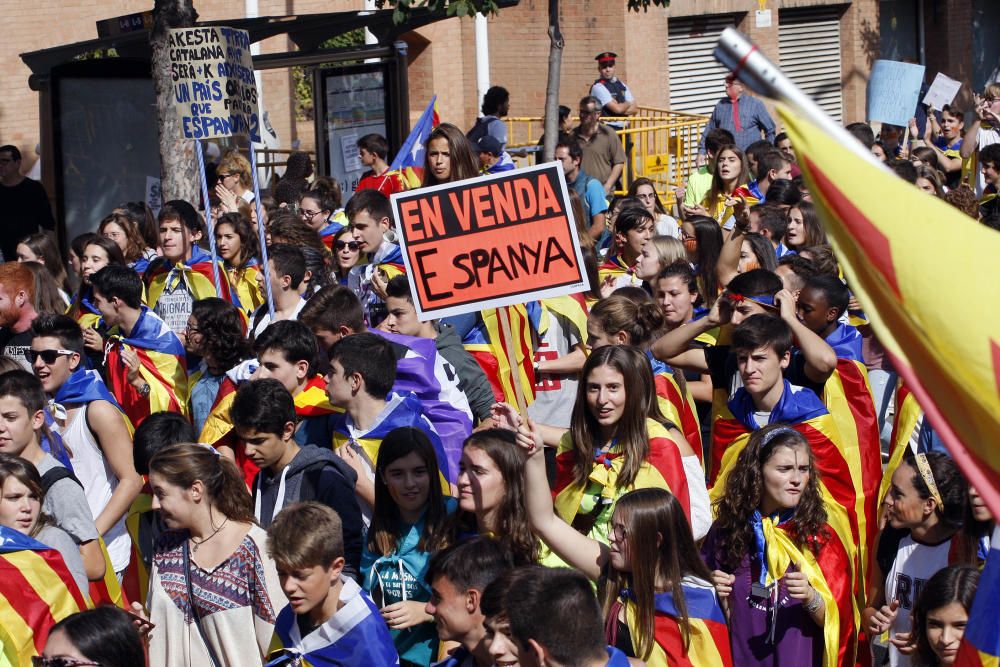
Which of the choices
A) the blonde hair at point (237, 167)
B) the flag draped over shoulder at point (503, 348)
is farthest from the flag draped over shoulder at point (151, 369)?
the blonde hair at point (237, 167)

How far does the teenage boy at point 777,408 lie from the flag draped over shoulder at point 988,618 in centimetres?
292

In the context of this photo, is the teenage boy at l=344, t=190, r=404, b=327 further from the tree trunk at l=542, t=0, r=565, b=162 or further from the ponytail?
the tree trunk at l=542, t=0, r=565, b=162

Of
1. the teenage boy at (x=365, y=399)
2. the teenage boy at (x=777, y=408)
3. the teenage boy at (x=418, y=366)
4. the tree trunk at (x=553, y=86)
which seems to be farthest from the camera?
the tree trunk at (x=553, y=86)

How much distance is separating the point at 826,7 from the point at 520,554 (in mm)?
22993

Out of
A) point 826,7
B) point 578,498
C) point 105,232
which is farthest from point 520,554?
point 826,7

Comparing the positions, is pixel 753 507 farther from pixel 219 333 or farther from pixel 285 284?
pixel 285 284

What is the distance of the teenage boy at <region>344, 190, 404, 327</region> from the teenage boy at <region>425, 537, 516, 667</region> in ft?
12.5

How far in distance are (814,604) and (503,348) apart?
2.84 m

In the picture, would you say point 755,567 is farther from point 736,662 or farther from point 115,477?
point 115,477

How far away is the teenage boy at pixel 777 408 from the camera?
19.0 ft

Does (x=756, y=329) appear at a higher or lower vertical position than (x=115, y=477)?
higher

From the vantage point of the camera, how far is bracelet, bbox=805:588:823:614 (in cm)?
488

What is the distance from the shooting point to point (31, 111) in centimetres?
2097

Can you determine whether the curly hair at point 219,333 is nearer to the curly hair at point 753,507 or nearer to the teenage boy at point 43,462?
the teenage boy at point 43,462
